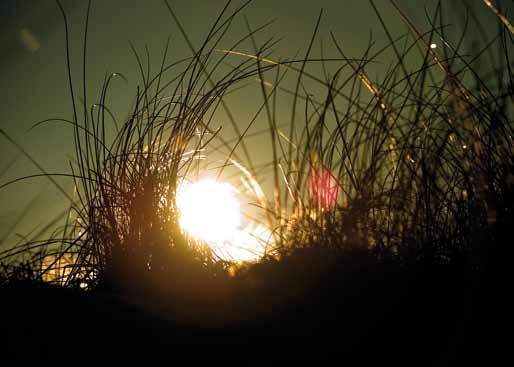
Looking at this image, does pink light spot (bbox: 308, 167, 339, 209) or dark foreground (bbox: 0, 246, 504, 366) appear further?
pink light spot (bbox: 308, 167, 339, 209)

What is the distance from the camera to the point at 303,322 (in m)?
0.80

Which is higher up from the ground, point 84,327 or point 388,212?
point 388,212

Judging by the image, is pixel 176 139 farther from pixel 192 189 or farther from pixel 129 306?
pixel 129 306

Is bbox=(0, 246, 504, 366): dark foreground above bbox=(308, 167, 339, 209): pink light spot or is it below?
below

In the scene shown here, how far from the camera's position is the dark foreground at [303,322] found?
727 mm

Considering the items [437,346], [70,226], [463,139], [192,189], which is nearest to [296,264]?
[437,346]

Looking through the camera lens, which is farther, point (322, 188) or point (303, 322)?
point (322, 188)

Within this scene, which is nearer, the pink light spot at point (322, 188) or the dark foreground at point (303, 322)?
the dark foreground at point (303, 322)

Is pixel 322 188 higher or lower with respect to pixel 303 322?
higher

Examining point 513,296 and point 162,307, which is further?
point 162,307

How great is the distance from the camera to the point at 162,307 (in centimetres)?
93

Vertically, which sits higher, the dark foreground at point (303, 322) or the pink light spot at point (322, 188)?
the pink light spot at point (322, 188)

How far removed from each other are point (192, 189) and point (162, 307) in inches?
33.5

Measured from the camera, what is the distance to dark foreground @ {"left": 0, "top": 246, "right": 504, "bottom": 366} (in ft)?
2.38
